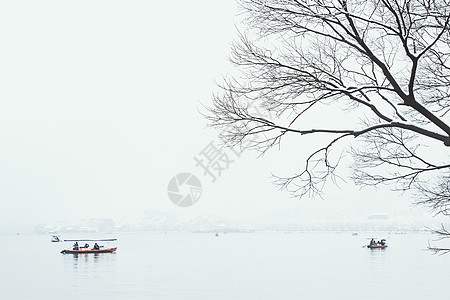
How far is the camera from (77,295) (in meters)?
44.9

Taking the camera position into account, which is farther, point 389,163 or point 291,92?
point 389,163

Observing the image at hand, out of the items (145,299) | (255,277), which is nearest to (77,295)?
(145,299)

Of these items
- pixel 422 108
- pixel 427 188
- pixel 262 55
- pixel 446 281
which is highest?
pixel 262 55

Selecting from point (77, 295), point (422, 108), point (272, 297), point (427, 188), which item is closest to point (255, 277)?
point (272, 297)

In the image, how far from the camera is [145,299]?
4138 centimetres

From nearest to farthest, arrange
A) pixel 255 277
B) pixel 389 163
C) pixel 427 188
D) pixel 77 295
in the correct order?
pixel 389 163 → pixel 427 188 → pixel 77 295 → pixel 255 277

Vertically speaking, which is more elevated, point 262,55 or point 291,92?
point 262,55

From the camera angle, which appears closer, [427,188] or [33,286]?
[427,188]

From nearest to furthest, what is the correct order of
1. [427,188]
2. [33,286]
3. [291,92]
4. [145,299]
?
1. [291,92]
2. [427,188]
3. [145,299]
4. [33,286]

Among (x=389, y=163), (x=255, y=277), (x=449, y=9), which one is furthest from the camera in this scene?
(x=255, y=277)

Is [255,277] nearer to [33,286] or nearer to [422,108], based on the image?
[33,286]

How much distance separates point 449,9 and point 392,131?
360cm

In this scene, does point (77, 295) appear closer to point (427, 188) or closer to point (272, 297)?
point (272, 297)

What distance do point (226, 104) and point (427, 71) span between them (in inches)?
185
